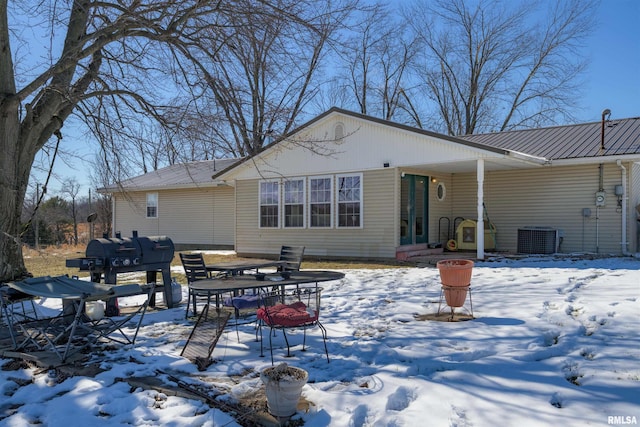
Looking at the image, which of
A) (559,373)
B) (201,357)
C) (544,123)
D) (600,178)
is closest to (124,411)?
(201,357)

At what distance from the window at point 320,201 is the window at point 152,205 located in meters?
9.74

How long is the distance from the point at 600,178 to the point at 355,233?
21.2 feet

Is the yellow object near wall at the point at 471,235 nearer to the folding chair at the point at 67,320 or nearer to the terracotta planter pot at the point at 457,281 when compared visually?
the terracotta planter pot at the point at 457,281

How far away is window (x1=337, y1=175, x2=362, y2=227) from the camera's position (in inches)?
553

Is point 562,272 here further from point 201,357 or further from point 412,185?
point 201,357

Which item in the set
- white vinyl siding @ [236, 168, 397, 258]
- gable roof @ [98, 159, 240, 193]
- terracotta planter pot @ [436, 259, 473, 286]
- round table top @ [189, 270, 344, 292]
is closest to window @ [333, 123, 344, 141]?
white vinyl siding @ [236, 168, 397, 258]

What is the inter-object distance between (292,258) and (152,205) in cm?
1532

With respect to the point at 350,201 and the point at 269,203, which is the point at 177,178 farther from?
the point at 350,201

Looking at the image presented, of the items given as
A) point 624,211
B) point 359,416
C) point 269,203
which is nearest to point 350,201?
point 269,203

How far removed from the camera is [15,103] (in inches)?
283

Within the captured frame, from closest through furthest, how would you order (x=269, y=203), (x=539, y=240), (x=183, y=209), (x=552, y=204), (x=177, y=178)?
(x=539, y=240), (x=552, y=204), (x=269, y=203), (x=183, y=209), (x=177, y=178)

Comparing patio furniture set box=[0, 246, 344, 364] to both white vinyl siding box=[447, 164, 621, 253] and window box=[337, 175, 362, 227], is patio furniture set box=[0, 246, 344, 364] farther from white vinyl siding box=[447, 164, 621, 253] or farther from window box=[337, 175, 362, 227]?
white vinyl siding box=[447, 164, 621, 253]

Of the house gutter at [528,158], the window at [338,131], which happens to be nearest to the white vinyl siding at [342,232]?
the window at [338,131]

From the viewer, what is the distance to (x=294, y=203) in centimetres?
1538
